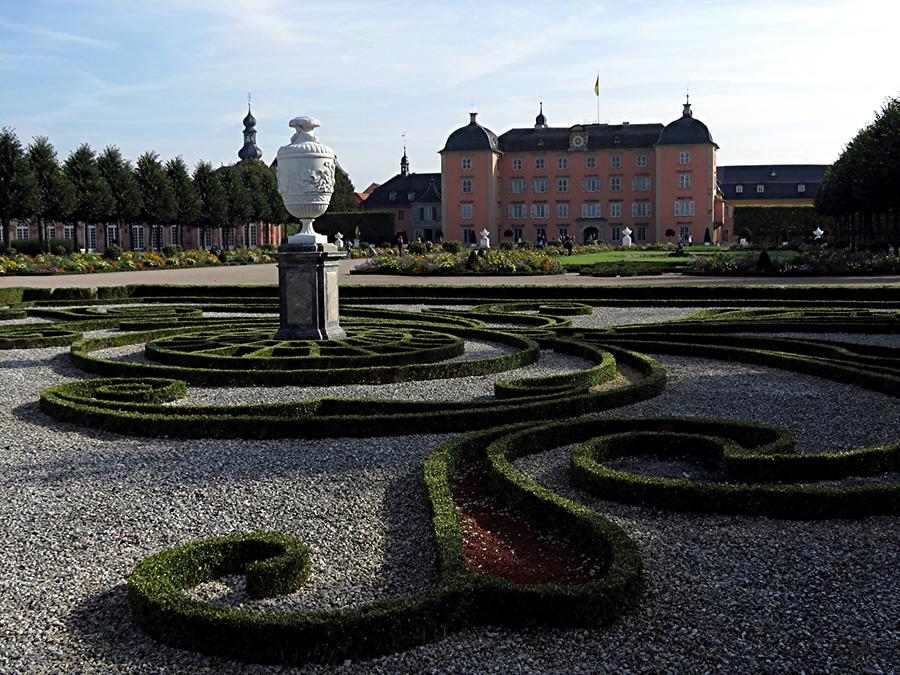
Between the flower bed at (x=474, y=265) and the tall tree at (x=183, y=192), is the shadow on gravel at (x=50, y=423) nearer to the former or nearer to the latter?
the flower bed at (x=474, y=265)

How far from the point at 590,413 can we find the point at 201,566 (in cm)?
390

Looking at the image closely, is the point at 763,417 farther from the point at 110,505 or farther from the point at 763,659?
the point at 110,505

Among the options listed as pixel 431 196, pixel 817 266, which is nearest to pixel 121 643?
pixel 817 266

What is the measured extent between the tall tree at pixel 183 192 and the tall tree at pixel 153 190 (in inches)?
60.3

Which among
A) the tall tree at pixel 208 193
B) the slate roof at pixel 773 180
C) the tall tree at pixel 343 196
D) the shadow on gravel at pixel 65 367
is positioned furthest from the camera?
the slate roof at pixel 773 180

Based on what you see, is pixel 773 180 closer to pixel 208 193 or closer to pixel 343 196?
pixel 343 196

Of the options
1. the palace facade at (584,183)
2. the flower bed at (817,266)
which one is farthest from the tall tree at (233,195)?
the flower bed at (817,266)

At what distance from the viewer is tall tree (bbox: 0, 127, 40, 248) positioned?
132 ft

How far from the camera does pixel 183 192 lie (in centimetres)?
5328

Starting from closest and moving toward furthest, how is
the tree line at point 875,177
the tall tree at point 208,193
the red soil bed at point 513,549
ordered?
1. the red soil bed at point 513,549
2. the tree line at point 875,177
3. the tall tree at point 208,193

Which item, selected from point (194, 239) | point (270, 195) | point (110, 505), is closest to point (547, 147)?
point (270, 195)

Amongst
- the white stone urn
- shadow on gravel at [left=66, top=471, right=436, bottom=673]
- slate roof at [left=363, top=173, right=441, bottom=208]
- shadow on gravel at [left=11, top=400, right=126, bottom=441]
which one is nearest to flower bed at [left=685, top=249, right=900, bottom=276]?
the white stone urn

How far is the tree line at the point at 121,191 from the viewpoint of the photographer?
40969 mm

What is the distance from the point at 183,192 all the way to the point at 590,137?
31.8 metres
